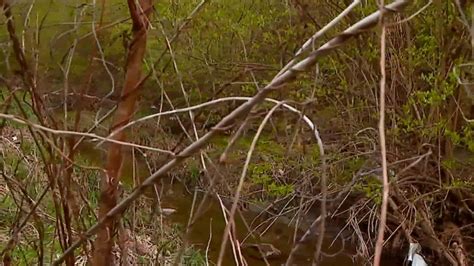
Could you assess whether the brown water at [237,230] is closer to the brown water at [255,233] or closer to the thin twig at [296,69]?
the brown water at [255,233]

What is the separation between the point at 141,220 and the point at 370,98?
2.03m

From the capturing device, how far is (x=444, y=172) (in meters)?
5.93

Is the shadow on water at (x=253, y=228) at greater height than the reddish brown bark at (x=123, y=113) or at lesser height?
lesser

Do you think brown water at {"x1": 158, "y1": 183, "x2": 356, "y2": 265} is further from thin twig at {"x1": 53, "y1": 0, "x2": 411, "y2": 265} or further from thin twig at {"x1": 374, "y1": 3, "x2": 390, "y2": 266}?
thin twig at {"x1": 374, "y1": 3, "x2": 390, "y2": 266}

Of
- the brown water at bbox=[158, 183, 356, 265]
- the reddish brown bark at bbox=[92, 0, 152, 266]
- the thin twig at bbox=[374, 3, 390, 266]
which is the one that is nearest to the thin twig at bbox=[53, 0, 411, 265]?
the thin twig at bbox=[374, 3, 390, 266]

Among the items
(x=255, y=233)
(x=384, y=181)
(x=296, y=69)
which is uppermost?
(x=296, y=69)

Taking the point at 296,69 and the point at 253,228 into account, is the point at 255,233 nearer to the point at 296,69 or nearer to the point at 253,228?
the point at 253,228

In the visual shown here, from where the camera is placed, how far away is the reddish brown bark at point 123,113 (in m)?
1.68

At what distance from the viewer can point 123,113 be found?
1689mm

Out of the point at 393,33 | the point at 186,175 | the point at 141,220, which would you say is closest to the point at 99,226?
the point at 141,220

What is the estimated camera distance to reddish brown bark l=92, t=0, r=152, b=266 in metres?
1.68

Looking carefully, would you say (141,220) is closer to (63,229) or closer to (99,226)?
(63,229)

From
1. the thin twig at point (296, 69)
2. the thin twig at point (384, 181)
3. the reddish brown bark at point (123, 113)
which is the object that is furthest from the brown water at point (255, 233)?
the thin twig at point (384, 181)

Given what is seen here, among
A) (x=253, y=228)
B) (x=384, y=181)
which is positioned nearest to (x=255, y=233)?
(x=253, y=228)
